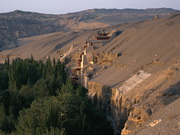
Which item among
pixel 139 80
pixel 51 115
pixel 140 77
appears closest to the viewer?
pixel 51 115

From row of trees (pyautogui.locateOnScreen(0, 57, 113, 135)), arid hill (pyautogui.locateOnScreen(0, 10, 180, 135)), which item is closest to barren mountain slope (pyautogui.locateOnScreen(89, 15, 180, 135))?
arid hill (pyautogui.locateOnScreen(0, 10, 180, 135))

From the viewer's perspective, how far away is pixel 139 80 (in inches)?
709

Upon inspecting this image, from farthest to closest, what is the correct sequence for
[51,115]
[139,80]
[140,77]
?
1. [140,77]
2. [139,80]
3. [51,115]

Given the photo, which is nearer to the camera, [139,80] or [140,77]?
[139,80]

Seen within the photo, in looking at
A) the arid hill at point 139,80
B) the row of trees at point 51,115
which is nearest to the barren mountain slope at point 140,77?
the arid hill at point 139,80

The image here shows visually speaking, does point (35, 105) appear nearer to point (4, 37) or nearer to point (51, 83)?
point (51, 83)

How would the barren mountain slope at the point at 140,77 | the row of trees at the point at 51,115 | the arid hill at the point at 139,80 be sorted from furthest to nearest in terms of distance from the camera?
1. the row of trees at the point at 51,115
2. the barren mountain slope at the point at 140,77
3. the arid hill at the point at 139,80

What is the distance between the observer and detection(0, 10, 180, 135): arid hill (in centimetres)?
1021

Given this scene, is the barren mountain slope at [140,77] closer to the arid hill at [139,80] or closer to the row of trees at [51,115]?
the arid hill at [139,80]

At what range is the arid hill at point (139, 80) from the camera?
33.5ft

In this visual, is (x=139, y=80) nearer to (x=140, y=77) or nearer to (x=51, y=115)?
(x=140, y=77)

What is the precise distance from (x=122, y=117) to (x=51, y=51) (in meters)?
35.3

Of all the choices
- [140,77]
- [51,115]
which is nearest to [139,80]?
[140,77]

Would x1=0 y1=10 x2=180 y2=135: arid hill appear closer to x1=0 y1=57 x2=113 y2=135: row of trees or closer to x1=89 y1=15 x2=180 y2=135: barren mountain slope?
x1=89 y1=15 x2=180 y2=135: barren mountain slope
